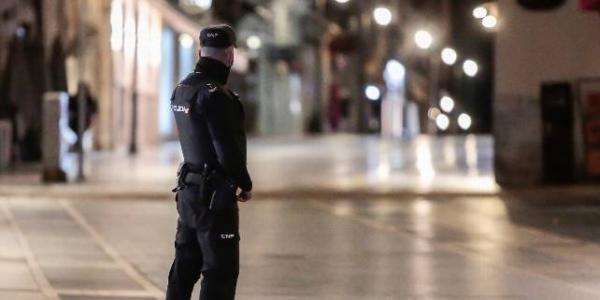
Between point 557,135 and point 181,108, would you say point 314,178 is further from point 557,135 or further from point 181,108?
point 181,108

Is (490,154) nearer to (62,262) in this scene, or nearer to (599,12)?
(599,12)

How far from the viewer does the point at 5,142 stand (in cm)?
2783

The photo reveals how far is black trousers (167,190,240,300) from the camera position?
7.26 meters

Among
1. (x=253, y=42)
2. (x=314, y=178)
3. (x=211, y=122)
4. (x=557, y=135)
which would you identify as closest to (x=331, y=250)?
(x=211, y=122)

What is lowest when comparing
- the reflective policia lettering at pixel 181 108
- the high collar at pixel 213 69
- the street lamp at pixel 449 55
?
the reflective policia lettering at pixel 181 108

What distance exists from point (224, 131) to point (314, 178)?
20.0m

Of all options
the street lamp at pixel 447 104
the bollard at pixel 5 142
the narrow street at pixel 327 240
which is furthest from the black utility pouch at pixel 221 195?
the street lamp at pixel 447 104

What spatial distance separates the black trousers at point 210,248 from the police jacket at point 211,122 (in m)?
0.24

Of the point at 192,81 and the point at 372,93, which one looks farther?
the point at 372,93

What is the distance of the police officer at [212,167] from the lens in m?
7.18

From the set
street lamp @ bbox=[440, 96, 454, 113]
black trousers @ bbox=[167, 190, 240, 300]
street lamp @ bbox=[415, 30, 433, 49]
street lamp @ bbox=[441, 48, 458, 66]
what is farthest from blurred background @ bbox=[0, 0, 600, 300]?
street lamp @ bbox=[440, 96, 454, 113]

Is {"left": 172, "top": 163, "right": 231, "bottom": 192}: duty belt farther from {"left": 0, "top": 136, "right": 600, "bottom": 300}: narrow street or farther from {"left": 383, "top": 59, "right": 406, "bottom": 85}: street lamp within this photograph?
{"left": 383, "top": 59, "right": 406, "bottom": 85}: street lamp

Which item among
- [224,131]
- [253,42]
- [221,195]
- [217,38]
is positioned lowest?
[221,195]

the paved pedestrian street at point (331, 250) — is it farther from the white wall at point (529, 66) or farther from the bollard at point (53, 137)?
the white wall at point (529, 66)
